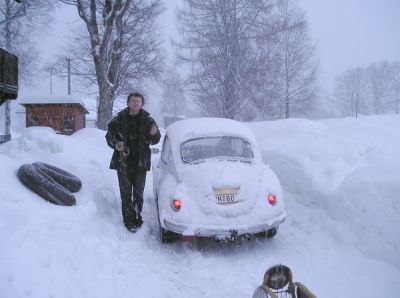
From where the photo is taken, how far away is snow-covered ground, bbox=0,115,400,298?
3474 mm

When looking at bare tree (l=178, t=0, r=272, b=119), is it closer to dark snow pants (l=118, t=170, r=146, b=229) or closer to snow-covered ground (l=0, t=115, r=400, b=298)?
snow-covered ground (l=0, t=115, r=400, b=298)

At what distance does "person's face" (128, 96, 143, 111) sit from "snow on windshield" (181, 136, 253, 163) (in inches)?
36.5

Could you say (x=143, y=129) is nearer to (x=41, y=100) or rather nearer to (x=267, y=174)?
(x=267, y=174)

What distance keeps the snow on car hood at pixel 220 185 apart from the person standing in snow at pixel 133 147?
2.58ft

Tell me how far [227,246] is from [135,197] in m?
1.63

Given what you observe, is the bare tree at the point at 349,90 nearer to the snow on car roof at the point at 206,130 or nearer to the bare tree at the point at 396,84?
the bare tree at the point at 396,84

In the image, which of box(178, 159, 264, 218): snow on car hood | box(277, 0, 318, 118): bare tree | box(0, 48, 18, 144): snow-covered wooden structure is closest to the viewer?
box(0, 48, 18, 144): snow-covered wooden structure

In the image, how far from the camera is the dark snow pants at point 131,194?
546cm

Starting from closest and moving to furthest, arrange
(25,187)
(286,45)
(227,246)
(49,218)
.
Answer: (49,218), (25,187), (227,246), (286,45)

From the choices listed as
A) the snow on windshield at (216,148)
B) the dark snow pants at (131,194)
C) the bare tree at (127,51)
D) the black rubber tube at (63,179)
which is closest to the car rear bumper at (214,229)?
the dark snow pants at (131,194)

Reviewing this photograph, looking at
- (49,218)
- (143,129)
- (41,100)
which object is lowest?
(49,218)

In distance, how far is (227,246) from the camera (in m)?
5.16

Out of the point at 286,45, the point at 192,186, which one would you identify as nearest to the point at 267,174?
the point at 192,186

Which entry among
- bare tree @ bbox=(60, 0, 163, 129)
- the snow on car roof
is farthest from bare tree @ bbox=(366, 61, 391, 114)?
the snow on car roof
